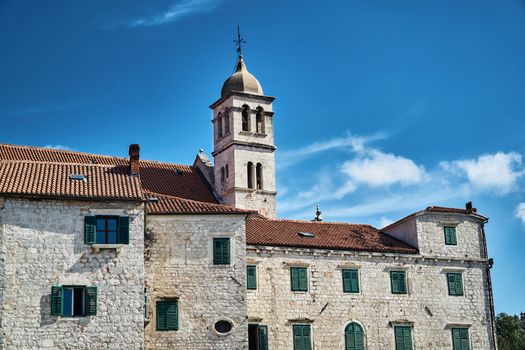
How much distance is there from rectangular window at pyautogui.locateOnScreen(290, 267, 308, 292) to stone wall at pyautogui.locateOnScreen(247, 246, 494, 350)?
0.79 ft

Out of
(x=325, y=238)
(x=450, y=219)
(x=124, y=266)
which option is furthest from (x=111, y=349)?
(x=450, y=219)

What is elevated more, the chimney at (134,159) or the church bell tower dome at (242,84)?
the church bell tower dome at (242,84)

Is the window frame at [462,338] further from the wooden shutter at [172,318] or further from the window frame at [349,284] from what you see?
the wooden shutter at [172,318]

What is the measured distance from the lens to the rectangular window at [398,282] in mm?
51594

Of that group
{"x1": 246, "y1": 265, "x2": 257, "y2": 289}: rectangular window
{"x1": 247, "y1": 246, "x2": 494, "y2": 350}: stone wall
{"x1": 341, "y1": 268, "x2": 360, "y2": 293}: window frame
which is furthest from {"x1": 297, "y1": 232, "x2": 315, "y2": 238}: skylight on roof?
{"x1": 246, "y1": 265, "x2": 257, "y2": 289}: rectangular window

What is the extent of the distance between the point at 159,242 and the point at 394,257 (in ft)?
53.8

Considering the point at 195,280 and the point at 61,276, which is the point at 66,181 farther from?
the point at 195,280

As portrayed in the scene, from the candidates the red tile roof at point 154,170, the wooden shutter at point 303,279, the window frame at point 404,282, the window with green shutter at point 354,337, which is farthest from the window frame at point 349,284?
the red tile roof at point 154,170

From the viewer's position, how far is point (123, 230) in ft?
130

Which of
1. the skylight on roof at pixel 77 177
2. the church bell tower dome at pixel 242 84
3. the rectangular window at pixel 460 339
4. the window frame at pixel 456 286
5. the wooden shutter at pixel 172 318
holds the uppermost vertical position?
the church bell tower dome at pixel 242 84

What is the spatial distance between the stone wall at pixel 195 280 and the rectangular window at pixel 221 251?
0.65 feet

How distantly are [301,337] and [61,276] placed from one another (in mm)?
15541

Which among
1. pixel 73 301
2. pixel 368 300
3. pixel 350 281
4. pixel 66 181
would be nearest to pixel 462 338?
pixel 368 300

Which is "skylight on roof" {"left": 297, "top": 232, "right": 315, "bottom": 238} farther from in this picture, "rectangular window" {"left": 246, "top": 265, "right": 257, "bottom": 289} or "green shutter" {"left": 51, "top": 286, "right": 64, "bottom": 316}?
"green shutter" {"left": 51, "top": 286, "right": 64, "bottom": 316}
